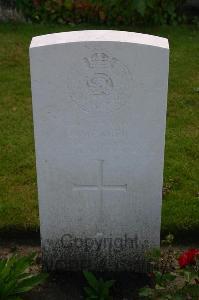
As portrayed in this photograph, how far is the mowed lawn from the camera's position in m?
4.00

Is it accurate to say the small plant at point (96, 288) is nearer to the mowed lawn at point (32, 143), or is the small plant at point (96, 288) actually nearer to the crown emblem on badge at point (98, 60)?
the mowed lawn at point (32, 143)

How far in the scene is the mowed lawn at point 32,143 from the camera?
13.1ft

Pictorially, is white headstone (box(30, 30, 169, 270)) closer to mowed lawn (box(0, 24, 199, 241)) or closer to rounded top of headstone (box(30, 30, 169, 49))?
rounded top of headstone (box(30, 30, 169, 49))

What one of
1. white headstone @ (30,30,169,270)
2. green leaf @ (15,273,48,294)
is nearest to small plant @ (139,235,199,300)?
white headstone @ (30,30,169,270)

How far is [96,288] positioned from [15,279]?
449 millimetres

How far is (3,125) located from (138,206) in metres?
2.32

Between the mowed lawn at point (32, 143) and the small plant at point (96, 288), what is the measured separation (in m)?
0.72

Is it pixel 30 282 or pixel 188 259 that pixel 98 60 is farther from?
pixel 30 282

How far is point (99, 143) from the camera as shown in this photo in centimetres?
317

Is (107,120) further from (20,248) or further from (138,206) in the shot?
(20,248)

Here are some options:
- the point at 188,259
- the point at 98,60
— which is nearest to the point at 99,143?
the point at 98,60

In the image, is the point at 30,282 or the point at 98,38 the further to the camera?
the point at 30,282

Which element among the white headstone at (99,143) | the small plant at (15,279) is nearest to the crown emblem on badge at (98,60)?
the white headstone at (99,143)


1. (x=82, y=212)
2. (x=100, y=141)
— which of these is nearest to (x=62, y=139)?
(x=100, y=141)
